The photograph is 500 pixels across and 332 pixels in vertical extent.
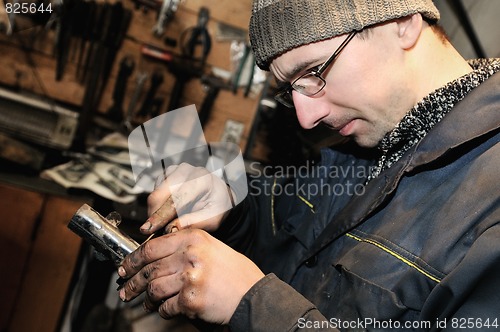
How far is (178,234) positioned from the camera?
105cm

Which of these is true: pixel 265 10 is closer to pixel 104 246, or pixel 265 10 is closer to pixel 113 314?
pixel 104 246

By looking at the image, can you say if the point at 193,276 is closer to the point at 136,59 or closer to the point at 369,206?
the point at 369,206

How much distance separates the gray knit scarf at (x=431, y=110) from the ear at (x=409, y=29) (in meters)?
0.17

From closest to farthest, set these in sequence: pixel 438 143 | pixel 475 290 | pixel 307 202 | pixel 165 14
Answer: pixel 475 290 → pixel 438 143 → pixel 307 202 → pixel 165 14

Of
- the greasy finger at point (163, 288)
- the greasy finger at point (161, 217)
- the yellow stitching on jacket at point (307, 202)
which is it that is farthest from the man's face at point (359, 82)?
the greasy finger at point (163, 288)

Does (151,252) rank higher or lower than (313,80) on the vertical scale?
lower

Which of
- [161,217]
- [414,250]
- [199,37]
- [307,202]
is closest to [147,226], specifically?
[161,217]

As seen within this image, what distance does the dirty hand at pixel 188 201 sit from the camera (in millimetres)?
1216

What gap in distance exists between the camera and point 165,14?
278cm

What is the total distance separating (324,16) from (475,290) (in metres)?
0.79

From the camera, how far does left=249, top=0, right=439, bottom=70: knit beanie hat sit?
1.17 meters

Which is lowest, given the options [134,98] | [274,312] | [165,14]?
[134,98]

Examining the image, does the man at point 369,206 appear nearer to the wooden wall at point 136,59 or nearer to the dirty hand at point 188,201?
the dirty hand at point 188,201

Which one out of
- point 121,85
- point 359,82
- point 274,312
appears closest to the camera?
point 274,312
